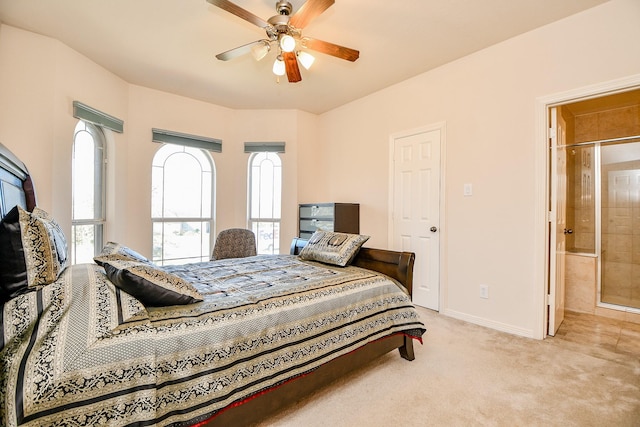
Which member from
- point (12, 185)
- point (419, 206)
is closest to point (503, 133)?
point (419, 206)

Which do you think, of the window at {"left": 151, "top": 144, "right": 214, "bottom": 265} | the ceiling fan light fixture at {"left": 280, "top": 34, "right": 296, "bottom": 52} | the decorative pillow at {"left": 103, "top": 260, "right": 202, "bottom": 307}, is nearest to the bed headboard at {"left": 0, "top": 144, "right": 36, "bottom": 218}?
the decorative pillow at {"left": 103, "top": 260, "right": 202, "bottom": 307}

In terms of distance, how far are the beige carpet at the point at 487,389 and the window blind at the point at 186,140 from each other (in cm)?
366

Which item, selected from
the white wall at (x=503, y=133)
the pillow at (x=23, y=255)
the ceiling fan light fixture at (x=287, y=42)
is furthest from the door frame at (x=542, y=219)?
the pillow at (x=23, y=255)

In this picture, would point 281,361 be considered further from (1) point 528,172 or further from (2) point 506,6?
(2) point 506,6

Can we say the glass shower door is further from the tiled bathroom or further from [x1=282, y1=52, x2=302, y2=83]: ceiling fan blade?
[x1=282, y1=52, x2=302, y2=83]: ceiling fan blade

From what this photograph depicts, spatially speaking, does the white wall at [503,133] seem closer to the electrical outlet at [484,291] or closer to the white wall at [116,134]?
the electrical outlet at [484,291]

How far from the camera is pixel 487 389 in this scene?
1807mm

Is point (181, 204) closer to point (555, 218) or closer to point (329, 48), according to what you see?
point (329, 48)

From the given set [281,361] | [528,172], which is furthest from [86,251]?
[528,172]

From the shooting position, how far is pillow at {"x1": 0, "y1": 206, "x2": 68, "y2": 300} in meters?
1.07

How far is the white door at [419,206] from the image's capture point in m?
3.26

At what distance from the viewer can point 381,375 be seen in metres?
1.95

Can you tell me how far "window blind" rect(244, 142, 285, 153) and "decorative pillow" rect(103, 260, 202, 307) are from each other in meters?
3.33

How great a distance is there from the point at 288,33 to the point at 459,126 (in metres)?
2.00
